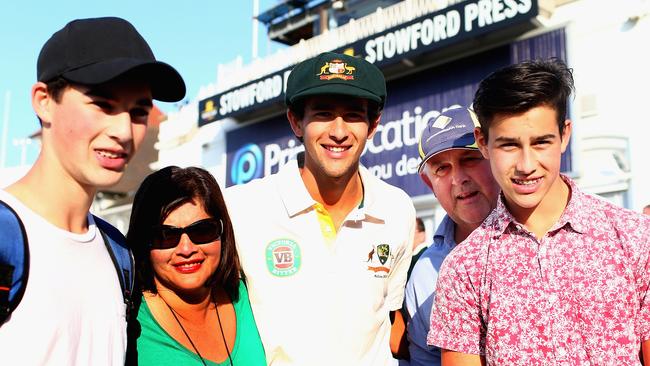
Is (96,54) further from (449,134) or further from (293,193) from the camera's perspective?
(449,134)

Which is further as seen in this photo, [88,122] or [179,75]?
[179,75]

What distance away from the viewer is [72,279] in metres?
1.97

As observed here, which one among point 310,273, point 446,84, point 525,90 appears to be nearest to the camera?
point 525,90

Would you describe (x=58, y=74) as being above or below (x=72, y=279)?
above

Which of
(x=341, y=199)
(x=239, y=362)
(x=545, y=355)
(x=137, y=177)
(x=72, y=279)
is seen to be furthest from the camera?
(x=137, y=177)

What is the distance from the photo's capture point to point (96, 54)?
6.66 feet

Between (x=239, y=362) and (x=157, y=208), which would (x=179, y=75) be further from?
(x=239, y=362)

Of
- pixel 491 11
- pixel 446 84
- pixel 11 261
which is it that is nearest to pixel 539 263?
pixel 11 261

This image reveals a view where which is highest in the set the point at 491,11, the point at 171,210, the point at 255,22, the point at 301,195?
the point at 255,22

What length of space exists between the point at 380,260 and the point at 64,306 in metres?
1.69

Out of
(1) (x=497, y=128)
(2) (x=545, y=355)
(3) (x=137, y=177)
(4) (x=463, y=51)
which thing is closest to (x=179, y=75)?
(1) (x=497, y=128)

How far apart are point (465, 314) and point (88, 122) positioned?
162cm

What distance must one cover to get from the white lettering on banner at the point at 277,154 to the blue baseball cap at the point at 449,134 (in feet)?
47.4

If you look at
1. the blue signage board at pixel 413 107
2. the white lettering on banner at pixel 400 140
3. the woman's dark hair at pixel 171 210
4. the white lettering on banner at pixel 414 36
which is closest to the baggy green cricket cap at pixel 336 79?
the woman's dark hair at pixel 171 210
